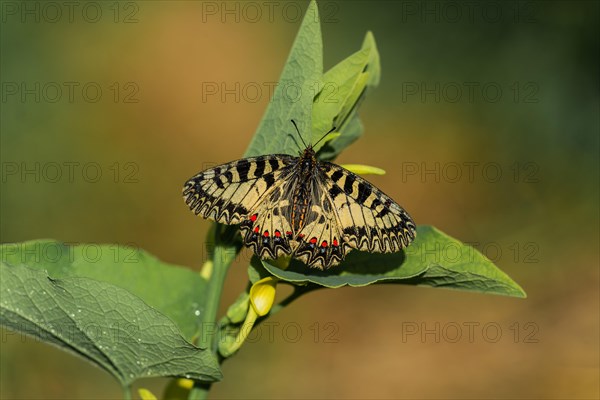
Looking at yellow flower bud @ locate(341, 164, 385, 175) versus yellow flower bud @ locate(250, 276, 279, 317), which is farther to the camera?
yellow flower bud @ locate(341, 164, 385, 175)

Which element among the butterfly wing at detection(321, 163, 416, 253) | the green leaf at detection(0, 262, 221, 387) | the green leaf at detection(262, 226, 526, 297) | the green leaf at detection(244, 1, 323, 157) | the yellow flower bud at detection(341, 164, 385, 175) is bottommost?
the green leaf at detection(0, 262, 221, 387)

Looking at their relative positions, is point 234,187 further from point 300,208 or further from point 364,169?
point 364,169

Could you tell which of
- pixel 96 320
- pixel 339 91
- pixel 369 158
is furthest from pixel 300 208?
pixel 369 158

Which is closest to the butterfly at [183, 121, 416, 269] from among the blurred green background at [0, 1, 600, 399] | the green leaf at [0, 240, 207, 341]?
the green leaf at [0, 240, 207, 341]

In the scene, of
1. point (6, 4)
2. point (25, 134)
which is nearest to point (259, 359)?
point (25, 134)

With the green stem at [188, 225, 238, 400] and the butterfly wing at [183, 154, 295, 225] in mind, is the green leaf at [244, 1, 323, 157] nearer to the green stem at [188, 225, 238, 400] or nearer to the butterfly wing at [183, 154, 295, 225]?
the butterfly wing at [183, 154, 295, 225]

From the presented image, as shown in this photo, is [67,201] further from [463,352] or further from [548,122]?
[548,122]

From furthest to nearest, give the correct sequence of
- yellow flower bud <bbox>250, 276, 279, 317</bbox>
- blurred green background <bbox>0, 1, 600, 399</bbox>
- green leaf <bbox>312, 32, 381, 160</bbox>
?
blurred green background <bbox>0, 1, 600, 399</bbox>, green leaf <bbox>312, 32, 381, 160</bbox>, yellow flower bud <bbox>250, 276, 279, 317</bbox>

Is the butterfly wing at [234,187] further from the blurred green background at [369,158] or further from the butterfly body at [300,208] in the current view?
the blurred green background at [369,158]
